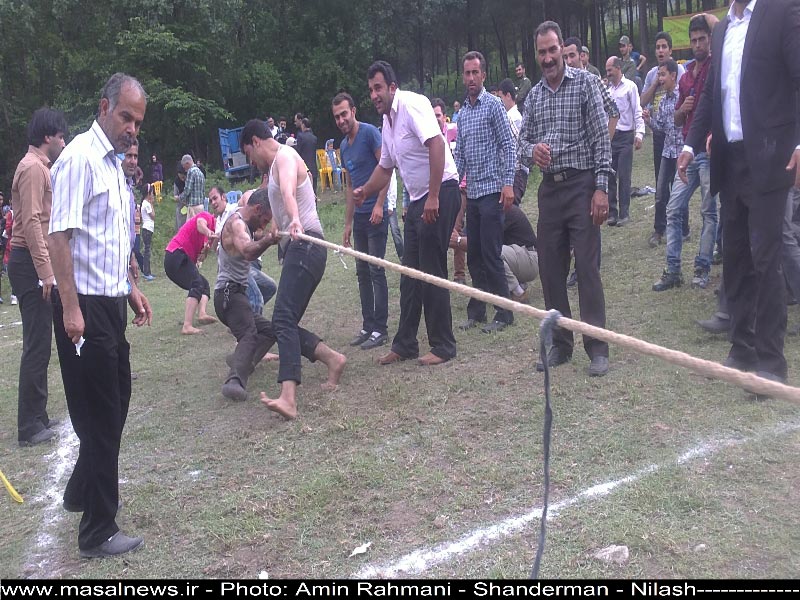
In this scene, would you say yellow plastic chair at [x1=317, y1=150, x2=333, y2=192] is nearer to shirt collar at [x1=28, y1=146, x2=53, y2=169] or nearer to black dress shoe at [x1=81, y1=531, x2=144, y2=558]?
shirt collar at [x1=28, y1=146, x2=53, y2=169]

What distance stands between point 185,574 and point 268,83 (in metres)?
32.7

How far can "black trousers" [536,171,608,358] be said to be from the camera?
498 centimetres

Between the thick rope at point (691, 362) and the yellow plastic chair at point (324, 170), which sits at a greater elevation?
the thick rope at point (691, 362)

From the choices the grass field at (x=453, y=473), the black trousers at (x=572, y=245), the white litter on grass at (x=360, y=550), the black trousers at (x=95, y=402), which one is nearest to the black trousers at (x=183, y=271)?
the grass field at (x=453, y=473)

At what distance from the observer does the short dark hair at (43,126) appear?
204 inches

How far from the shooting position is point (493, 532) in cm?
323

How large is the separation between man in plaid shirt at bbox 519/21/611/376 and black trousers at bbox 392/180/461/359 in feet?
2.91

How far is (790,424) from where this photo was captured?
3.82 metres

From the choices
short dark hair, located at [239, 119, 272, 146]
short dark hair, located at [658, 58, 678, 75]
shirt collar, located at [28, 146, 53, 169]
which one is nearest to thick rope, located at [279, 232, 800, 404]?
short dark hair, located at [239, 119, 272, 146]

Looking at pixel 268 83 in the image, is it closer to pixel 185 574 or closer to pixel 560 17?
pixel 560 17

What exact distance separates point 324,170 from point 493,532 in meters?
20.1

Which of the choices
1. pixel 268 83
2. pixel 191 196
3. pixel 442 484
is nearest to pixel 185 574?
pixel 442 484

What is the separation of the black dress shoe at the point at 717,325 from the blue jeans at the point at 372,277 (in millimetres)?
2701

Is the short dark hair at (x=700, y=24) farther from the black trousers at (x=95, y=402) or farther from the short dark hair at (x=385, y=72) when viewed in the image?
the black trousers at (x=95, y=402)
